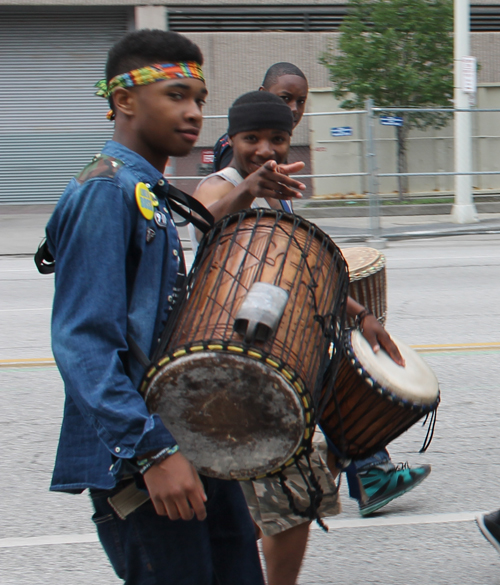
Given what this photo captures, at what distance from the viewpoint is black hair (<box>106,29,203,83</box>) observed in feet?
6.43

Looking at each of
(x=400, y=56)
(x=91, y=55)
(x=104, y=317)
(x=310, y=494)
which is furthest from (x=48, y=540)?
(x=91, y=55)

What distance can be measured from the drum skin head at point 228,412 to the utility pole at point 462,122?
1237cm

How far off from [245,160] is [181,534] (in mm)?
1512

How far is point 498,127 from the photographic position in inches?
607

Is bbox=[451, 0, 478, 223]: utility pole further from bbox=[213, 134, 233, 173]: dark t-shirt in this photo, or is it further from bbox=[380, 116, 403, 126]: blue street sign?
bbox=[213, 134, 233, 173]: dark t-shirt

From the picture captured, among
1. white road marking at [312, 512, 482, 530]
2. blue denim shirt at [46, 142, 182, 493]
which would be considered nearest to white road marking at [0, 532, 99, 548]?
white road marking at [312, 512, 482, 530]

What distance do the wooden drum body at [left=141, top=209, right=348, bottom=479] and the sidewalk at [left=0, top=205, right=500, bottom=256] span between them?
10.8 metres

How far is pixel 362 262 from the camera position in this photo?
12.1 feet

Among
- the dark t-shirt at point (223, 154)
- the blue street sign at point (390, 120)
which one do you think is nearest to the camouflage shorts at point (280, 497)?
the dark t-shirt at point (223, 154)

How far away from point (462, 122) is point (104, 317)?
12631 millimetres

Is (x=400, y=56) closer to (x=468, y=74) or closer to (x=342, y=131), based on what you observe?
(x=468, y=74)

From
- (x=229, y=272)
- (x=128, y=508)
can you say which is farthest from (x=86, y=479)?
(x=229, y=272)

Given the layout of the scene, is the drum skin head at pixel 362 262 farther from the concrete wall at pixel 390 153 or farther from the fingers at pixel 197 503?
the concrete wall at pixel 390 153

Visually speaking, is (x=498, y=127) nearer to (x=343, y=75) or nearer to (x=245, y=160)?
(x=343, y=75)
